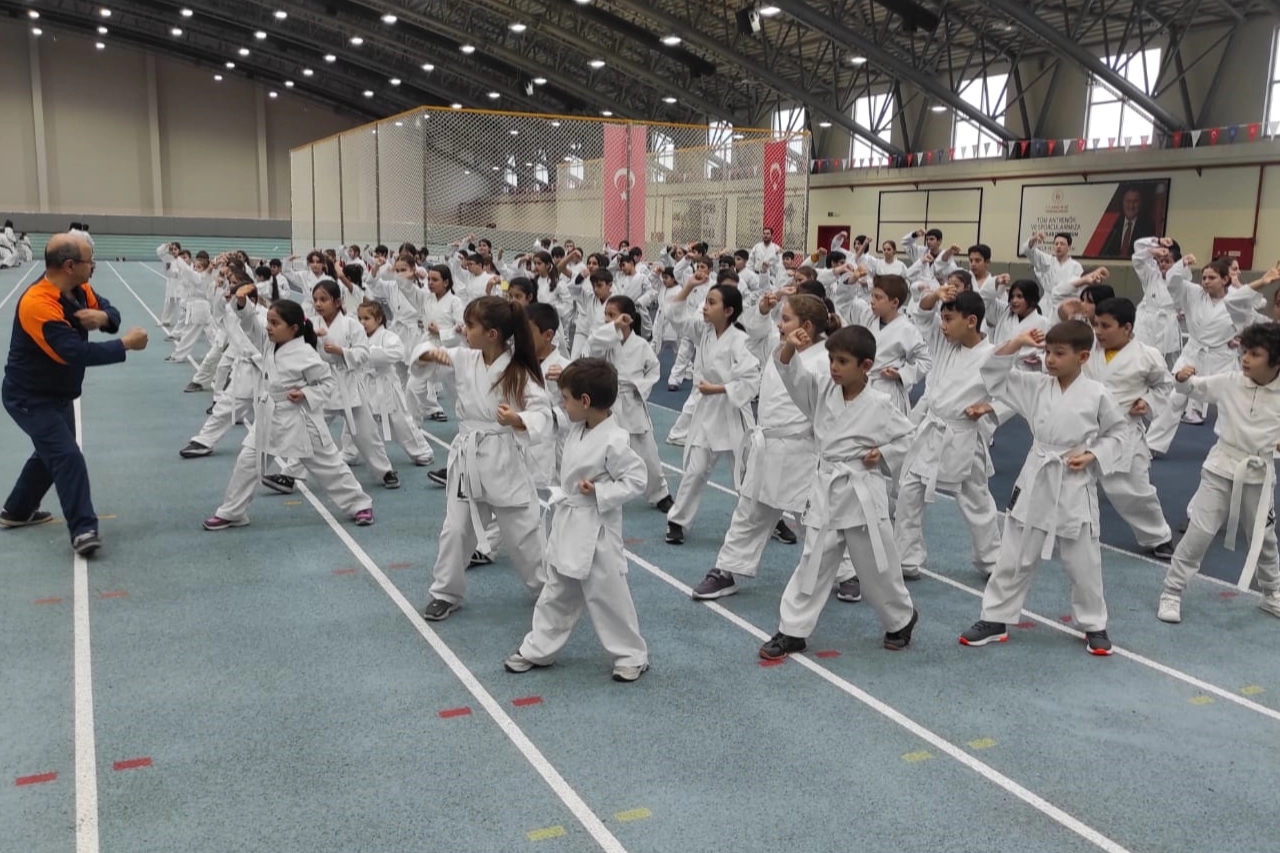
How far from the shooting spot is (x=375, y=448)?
8180mm

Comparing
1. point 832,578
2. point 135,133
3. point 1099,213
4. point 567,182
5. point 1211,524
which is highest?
point 135,133

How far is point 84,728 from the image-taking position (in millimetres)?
4090

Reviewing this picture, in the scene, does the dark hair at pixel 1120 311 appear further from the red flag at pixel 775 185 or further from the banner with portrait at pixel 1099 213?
the banner with portrait at pixel 1099 213

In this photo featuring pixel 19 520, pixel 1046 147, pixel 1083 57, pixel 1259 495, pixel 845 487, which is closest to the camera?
pixel 845 487

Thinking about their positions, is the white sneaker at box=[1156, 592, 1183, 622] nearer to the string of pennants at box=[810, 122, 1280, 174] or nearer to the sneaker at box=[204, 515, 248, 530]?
the sneaker at box=[204, 515, 248, 530]

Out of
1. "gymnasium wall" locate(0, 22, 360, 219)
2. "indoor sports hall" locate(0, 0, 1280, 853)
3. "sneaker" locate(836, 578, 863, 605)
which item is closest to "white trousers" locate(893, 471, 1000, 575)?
"indoor sports hall" locate(0, 0, 1280, 853)

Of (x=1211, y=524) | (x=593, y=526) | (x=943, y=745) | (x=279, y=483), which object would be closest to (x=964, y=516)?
(x=1211, y=524)

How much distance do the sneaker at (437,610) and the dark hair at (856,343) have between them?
7.82ft

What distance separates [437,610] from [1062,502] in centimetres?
314

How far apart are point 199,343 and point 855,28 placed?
674 inches

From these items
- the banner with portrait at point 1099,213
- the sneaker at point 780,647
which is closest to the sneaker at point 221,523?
the sneaker at point 780,647

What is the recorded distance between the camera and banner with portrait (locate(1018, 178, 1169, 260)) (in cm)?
2253

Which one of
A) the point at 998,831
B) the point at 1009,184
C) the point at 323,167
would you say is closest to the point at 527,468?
the point at 998,831

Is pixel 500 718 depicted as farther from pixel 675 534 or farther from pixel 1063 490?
pixel 1063 490
